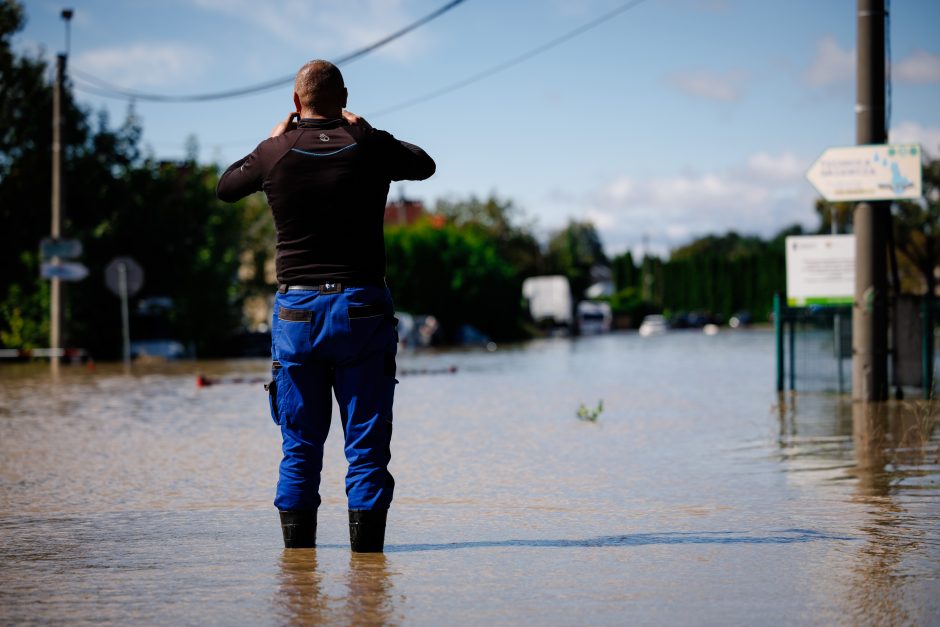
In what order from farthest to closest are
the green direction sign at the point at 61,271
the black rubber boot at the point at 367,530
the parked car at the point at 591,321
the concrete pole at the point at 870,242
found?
the parked car at the point at 591,321
the green direction sign at the point at 61,271
the concrete pole at the point at 870,242
the black rubber boot at the point at 367,530

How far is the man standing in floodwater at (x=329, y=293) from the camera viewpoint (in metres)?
5.45

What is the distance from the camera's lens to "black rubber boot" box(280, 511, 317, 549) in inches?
223

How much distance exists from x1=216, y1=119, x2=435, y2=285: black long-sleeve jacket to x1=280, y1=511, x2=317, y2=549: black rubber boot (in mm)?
1045

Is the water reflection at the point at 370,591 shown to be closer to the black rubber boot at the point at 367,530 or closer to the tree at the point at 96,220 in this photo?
the black rubber boot at the point at 367,530

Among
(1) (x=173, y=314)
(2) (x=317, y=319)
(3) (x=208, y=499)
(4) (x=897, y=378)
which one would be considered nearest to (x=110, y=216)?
(1) (x=173, y=314)

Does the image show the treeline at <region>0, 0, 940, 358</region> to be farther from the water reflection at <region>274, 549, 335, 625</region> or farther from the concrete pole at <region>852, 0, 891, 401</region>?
the water reflection at <region>274, 549, 335, 625</region>

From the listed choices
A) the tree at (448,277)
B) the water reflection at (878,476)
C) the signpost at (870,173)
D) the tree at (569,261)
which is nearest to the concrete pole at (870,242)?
the signpost at (870,173)

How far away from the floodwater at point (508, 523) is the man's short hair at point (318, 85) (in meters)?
2.01

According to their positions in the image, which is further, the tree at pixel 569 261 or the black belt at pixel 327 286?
the tree at pixel 569 261

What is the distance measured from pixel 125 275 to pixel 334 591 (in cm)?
2701

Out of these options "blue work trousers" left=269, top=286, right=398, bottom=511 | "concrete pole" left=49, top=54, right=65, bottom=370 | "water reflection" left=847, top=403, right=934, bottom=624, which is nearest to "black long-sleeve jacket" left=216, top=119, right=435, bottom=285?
"blue work trousers" left=269, top=286, right=398, bottom=511

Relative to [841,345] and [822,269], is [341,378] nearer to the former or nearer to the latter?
[822,269]

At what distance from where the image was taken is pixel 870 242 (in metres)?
13.4

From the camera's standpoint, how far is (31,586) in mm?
5031
